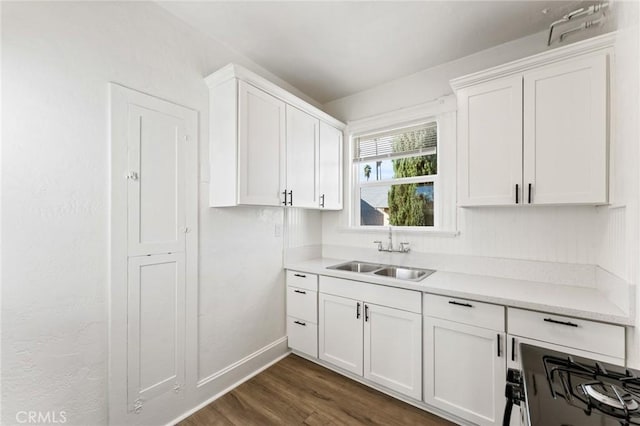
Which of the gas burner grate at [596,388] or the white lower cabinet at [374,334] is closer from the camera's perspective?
the gas burner grate at [596,388]

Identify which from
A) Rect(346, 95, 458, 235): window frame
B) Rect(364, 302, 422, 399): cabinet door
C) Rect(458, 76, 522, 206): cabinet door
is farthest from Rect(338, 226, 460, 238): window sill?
Rect(364, 302, 422, 399): cabinet door

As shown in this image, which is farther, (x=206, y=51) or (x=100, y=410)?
(x=206, y=51)

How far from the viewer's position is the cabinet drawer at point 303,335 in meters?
2.49

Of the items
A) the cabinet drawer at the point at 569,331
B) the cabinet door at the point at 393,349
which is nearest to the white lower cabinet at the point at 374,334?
the cabinet door at the point at 393,349

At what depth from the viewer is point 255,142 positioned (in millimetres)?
2074

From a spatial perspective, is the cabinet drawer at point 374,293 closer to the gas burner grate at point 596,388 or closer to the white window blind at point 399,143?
the gas burner grate at point 596,388

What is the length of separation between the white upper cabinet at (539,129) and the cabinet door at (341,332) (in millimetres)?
1261

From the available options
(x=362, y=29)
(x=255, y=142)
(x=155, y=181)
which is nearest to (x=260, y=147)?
(x=255, y=142)

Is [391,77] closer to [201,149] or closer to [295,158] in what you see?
[295,158]

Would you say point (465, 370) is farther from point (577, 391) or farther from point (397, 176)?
point (397, 176)

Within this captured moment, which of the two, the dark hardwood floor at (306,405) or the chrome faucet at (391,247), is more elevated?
the chrome faucet at (391,247)

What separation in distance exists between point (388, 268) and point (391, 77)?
1.91 m

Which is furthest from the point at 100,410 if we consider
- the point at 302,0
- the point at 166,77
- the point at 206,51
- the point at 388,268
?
the point at 302,0

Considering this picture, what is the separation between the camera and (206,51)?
2.08 meters
